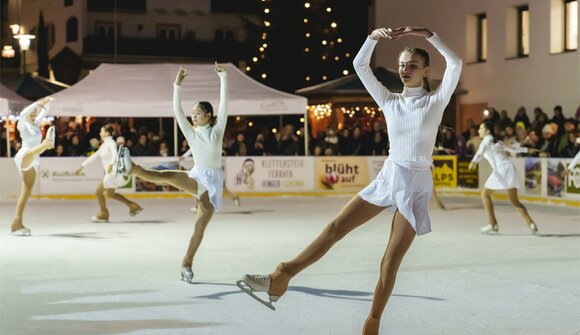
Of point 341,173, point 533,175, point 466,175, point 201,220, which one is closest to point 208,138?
point 201,220

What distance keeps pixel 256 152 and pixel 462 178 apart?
4967 mm

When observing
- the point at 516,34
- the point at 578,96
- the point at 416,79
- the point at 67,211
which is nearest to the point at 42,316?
the point at 416,79

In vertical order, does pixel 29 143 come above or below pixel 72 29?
below

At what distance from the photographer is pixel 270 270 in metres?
10.6

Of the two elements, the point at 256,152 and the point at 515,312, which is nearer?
the point at 515,312

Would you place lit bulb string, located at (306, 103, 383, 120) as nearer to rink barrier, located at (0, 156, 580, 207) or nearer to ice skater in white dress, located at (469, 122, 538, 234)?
rink barrier, located at (0, 156, 580, 207)

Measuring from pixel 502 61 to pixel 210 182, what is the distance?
2237 centimetres

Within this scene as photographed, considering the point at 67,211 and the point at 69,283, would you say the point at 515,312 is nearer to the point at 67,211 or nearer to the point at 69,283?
the point at 69,283

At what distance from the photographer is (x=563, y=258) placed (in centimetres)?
1176

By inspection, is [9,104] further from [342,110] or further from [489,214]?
[342,110]

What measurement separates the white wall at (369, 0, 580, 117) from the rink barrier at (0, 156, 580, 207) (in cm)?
528

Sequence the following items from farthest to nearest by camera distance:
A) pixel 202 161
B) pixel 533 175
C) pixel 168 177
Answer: pixel 533 175 < pixel 202 161 < pixel 168 177

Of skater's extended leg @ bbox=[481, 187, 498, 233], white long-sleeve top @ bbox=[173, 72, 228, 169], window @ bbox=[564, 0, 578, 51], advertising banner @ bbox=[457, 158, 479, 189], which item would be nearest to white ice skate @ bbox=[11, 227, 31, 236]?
white long-sleeve top @ bbox=[173, 72, 228, 169]

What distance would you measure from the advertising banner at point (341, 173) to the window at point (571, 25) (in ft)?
25.1
